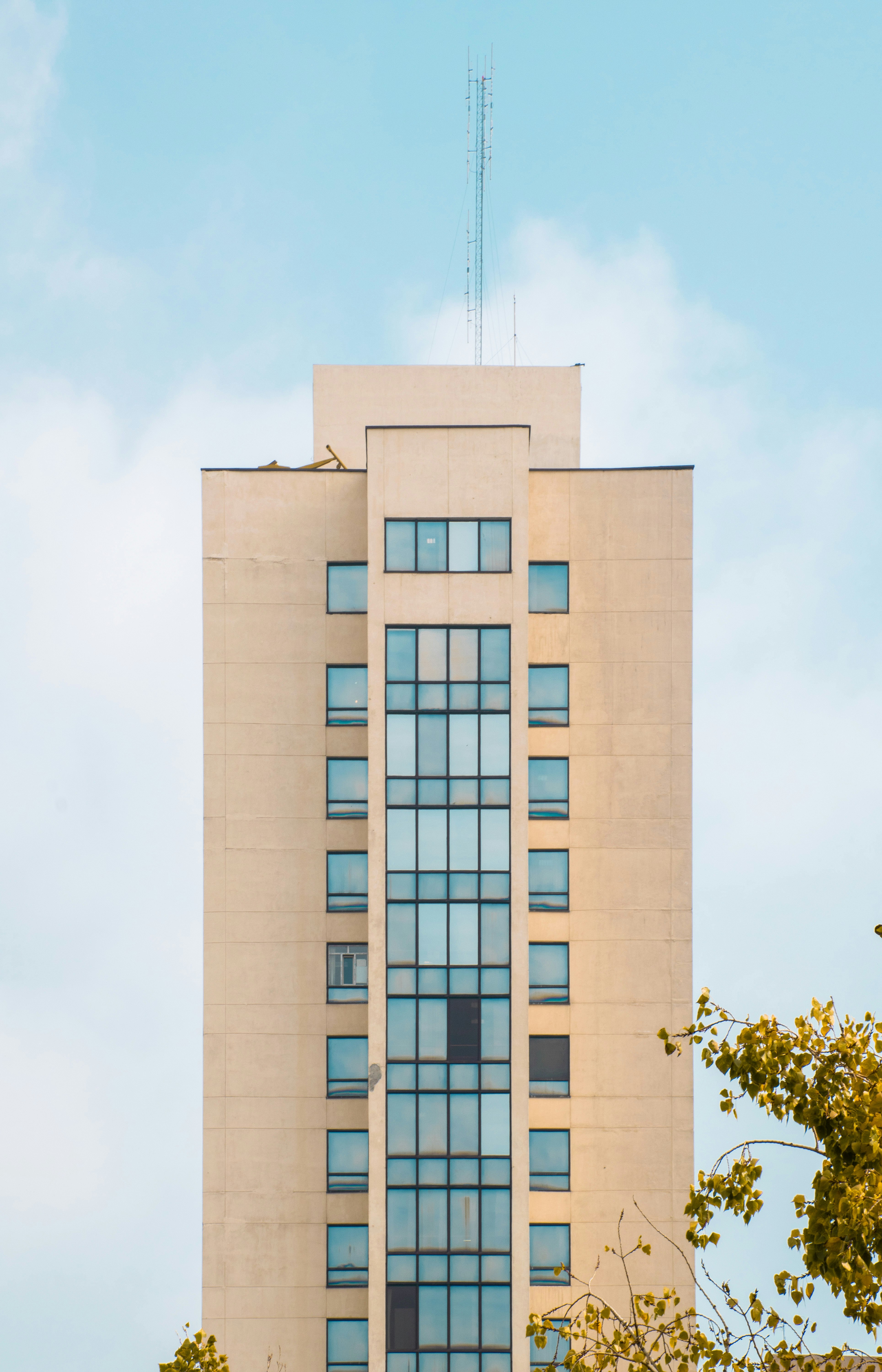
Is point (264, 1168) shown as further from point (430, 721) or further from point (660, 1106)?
point (430, 721)

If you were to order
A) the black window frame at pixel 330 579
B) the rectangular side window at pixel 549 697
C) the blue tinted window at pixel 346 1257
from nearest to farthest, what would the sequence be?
the blue tinted window at pixel 346 1257, the rectangular side window at pixel 549 697, the black window frame at pixel 330 579

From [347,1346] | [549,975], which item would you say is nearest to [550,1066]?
[549,975]

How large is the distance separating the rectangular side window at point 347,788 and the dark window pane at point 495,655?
13.3 ft

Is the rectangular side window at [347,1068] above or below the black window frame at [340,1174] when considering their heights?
above

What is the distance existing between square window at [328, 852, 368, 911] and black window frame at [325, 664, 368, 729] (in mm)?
3353

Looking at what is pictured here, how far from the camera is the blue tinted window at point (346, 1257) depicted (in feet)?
97.1

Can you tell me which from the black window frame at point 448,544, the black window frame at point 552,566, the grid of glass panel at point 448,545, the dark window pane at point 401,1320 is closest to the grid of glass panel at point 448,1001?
the dark window pane at point 401,1320

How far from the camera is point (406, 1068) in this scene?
28.9 meters

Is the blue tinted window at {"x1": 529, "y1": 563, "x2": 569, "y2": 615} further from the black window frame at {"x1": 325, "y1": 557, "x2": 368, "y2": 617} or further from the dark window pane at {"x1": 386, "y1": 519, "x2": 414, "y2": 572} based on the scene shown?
the black window frame at {"x1": 325, "y1": 557, "x2": 368, "y2": 617}

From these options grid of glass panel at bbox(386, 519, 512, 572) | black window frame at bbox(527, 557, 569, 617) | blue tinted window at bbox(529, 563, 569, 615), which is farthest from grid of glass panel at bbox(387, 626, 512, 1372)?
blue tinted window at bbox(529, 563, 569, 615)

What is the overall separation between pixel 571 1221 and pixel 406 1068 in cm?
588

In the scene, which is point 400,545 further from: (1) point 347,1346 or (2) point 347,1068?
(1) point 347,1346

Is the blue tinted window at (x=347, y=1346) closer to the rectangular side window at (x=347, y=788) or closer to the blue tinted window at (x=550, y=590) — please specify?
Answer: the rectangular side window at (x=347, y=788)

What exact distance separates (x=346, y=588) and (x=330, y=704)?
3.18 metres
